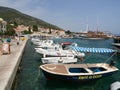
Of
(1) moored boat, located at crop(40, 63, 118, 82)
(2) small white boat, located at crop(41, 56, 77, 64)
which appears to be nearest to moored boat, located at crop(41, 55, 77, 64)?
(2) small white boat, located at crop(41, 56, 77, 64)

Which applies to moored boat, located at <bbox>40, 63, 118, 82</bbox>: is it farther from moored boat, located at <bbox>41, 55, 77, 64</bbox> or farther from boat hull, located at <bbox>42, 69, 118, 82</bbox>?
moored boat, located at <bbox>41, 55, 77, 64</bbox>

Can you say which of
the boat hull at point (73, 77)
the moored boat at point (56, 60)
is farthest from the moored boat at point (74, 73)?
the moored boat at point (56, 60)

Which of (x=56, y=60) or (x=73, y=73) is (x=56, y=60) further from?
(x=73, y=73)

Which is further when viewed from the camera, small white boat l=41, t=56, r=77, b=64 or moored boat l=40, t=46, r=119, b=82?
small white boat l=41, t=56, r=77, b=64

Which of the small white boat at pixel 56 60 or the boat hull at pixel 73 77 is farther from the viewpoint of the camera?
the small white boat at pixel 56 60

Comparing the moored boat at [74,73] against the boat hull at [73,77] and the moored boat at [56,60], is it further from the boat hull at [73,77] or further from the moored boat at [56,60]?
the moored boat at [56,60]

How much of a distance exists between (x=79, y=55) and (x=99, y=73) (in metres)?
16.5

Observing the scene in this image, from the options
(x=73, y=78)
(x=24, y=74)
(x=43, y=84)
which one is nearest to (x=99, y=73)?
(x=73, y=78)

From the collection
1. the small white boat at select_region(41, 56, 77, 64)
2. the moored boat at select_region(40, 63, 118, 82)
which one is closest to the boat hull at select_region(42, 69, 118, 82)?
the moored boat at select_region(40, 63, 118, 82)

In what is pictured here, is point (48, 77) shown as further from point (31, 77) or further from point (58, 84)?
point (31, 77)

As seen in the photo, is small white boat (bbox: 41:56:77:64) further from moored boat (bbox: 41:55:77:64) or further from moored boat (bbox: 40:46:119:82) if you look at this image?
moored boat (bbox: 40:46:119:82)

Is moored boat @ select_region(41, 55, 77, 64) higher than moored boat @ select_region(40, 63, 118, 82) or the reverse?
the reverse

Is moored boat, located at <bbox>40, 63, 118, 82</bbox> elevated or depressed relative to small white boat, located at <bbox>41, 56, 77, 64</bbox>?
elevated

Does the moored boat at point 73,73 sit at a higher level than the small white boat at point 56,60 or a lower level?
higher
